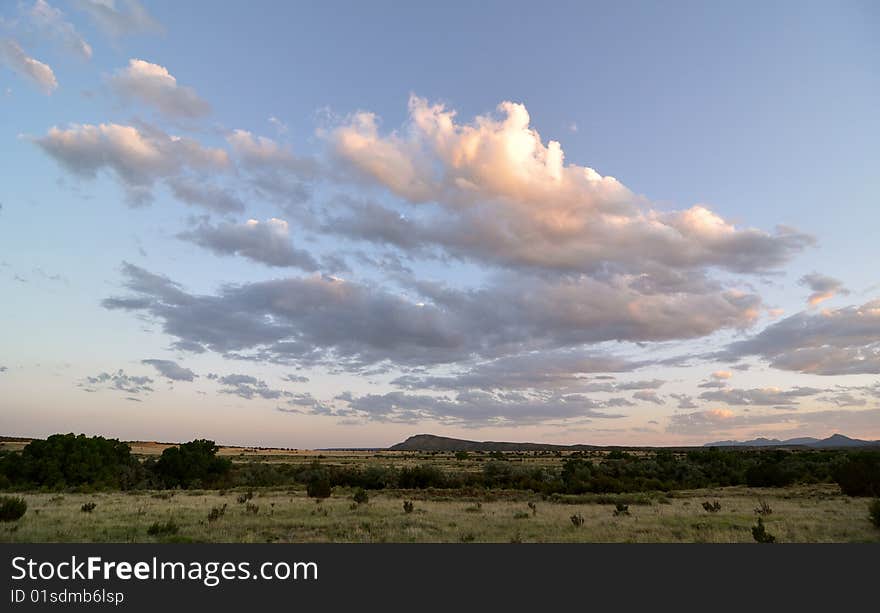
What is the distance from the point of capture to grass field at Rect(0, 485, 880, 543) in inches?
698

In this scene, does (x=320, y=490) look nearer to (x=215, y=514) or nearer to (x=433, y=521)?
(x=215, y=514)

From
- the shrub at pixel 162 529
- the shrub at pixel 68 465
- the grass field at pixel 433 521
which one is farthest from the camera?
the shrub at pixel 68 465

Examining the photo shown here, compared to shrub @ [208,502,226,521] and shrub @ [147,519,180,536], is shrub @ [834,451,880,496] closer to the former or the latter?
shrub @ [208,502,226,521]

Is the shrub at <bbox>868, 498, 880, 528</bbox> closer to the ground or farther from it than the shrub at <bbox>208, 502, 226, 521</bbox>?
farther from it

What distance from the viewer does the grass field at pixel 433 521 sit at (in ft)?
58.2

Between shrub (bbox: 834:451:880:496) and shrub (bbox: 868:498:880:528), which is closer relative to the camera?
shrub (bbox: 868:498:880:528)

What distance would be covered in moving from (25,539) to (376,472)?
104 feet

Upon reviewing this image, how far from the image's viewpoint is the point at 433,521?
21391 mm

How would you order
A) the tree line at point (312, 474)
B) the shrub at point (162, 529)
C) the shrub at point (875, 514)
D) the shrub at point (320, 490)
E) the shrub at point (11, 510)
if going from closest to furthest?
the shrub at point (162, 529) < the shrub at point (875, 514) < the shrub at point (11, 510) < the shrub at point (320, 490) < the tree line at point (312, 474)

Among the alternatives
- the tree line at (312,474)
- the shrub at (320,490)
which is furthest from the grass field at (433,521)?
the tree line at (312,474)

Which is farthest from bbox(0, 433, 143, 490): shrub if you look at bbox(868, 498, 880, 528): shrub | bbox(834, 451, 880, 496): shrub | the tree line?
bbox(834, 451, 880, 496): shrub

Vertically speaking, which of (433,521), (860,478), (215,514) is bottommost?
(433,521)

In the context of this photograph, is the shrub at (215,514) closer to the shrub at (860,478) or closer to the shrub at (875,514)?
the shrub at (875,514)

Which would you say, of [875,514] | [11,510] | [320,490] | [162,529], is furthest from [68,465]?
[875,514]
